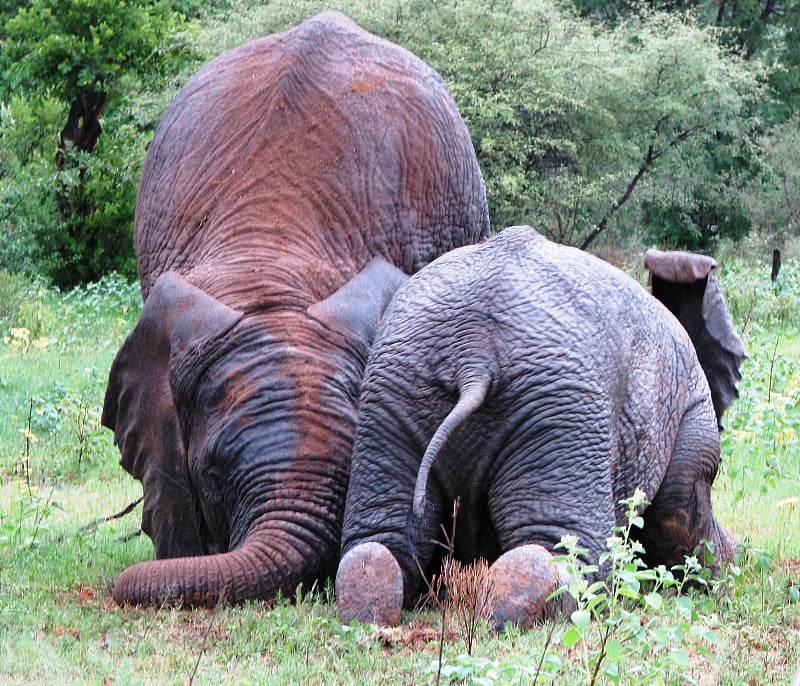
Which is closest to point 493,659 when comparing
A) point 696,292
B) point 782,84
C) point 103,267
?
point 696,292

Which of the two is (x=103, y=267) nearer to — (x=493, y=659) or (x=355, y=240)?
(x=355, y=240)

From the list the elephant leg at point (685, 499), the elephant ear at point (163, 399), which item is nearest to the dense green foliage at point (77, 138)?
the elephant ear at point (163, 399)

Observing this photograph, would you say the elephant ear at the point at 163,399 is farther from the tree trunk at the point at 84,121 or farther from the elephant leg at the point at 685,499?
the tree trunk at the point at 84,121

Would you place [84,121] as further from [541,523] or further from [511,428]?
[541,523]

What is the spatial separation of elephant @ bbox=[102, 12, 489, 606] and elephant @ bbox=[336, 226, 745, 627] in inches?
13.3

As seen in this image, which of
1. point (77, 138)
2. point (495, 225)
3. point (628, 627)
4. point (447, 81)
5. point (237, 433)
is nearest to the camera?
point (628, 627)

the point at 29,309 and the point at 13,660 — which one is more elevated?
the point at 13,660

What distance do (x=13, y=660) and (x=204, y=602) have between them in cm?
84

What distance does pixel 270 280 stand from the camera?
5660mm

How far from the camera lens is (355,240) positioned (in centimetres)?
616

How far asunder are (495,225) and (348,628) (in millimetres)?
16682

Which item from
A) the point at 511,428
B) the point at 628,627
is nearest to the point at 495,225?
the point at 511,428

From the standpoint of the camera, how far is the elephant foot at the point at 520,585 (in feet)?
14.5

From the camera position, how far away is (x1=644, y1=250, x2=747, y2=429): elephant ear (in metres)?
5.88
